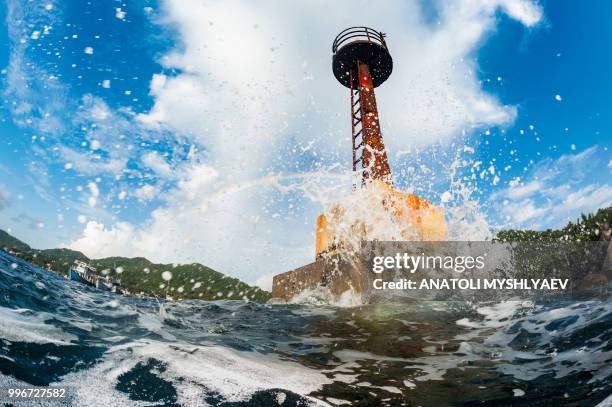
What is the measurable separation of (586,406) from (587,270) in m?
16.0

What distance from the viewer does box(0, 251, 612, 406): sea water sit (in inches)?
89.4

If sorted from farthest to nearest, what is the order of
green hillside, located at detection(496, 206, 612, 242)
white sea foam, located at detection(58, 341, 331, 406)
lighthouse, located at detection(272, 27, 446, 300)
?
1. green hillside, located at detection(496, 206, 612, 242)
2. lighthouse, located at detection(272, 27, 446, 300)
3. white sea foam, located at detection(58, 341, 331, 406)

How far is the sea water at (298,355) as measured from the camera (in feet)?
7.45

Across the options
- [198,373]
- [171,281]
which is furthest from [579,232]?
[171,281]

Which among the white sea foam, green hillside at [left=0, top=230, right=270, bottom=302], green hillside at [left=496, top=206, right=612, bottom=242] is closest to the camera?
the white sea foam

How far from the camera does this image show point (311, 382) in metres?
2.75

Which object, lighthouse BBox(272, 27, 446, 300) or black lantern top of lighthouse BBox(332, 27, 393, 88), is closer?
lighthouse BBox(272, 27, 446, 300)

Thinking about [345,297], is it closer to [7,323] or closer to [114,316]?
[114,316]

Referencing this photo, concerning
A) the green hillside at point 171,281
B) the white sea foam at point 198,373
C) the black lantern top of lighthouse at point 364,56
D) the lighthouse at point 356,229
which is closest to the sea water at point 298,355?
the white sea foam at point 198,373

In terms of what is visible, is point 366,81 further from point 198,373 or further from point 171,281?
point 171,281

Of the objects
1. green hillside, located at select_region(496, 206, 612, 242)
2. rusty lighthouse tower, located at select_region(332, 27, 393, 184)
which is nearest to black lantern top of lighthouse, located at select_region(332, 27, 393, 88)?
rusty lighthouse tower, located at select_region(332, 27, 393, 184)

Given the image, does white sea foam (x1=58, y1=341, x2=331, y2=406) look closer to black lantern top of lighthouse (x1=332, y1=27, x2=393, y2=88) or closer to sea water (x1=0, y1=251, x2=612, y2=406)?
sea water (x1=0, y1=251, x2=612, y2=406)

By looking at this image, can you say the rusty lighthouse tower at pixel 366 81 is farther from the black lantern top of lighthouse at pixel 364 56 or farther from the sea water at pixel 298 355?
the sea water at pixel 298 355

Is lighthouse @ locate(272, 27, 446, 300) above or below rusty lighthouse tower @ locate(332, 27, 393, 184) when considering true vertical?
below
